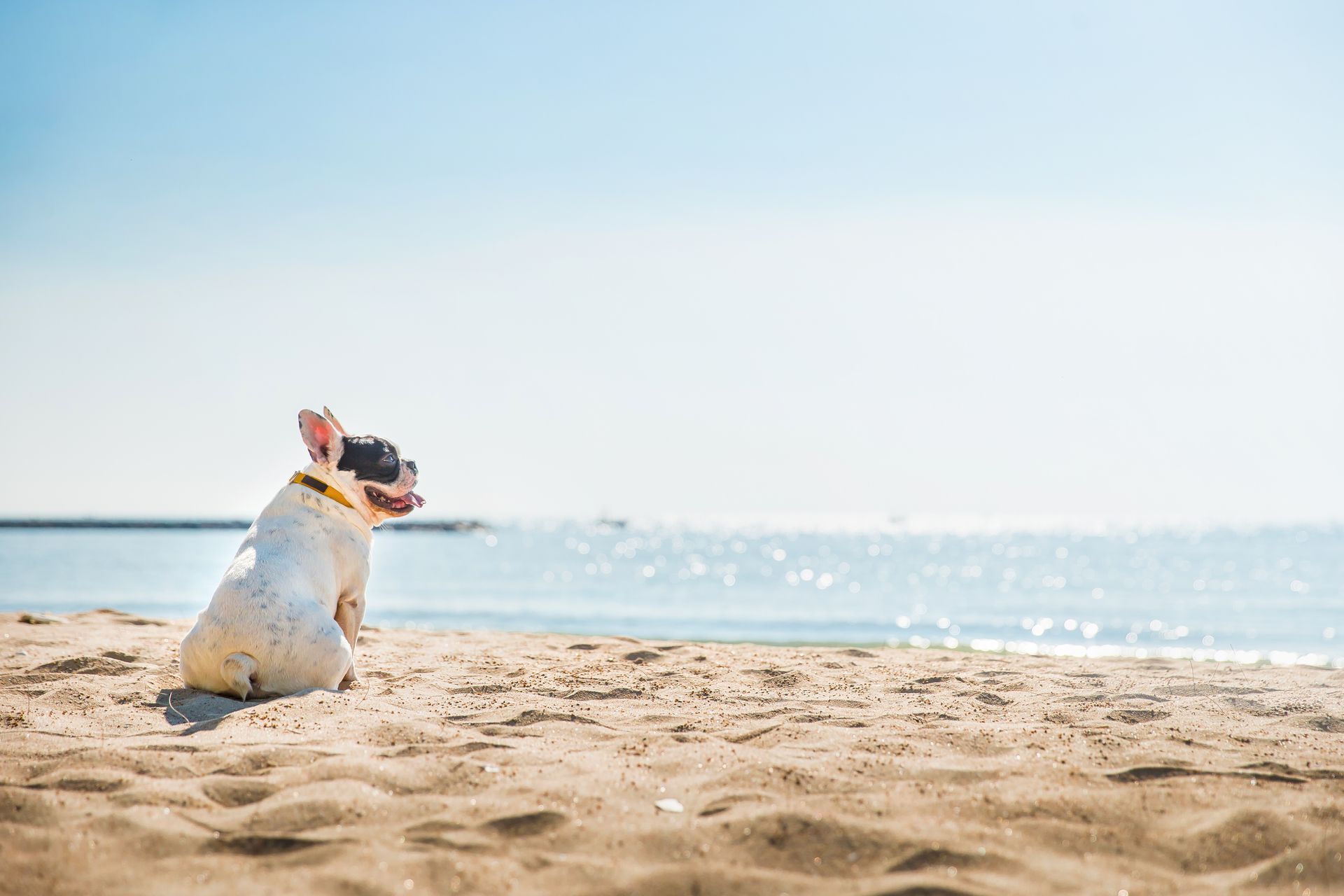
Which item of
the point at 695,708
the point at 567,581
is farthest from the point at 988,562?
the point at 695,708

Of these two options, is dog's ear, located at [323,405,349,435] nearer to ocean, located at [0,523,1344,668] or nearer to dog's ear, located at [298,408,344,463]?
dog's ear, located at [298,408,344,463]

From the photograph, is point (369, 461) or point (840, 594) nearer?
point (369, 461)

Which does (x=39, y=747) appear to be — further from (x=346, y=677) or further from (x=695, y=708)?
(x=695, y=708)

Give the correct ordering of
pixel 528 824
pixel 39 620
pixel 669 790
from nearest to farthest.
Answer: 1. pixel 528 824
2. pixel 669 790
3. pixel 39 620

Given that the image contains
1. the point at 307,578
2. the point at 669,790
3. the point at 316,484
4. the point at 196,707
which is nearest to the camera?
the point at 669,790

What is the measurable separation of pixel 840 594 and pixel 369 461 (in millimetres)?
24184

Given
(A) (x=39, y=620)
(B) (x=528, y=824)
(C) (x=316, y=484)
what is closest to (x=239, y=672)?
(C) (x=316, y=484)

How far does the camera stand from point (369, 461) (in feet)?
19.1

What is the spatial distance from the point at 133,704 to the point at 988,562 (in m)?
46.1

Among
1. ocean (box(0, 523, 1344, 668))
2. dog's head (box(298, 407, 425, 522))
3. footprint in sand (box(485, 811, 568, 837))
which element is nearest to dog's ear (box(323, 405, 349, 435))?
dog's head (box(298, 407, 425, 522))

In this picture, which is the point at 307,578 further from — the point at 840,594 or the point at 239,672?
the point at 840,594

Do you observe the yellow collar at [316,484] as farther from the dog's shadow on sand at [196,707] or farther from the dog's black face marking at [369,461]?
the dog's shadow on sand at [196,707]

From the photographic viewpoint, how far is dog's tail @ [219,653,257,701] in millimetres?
4855

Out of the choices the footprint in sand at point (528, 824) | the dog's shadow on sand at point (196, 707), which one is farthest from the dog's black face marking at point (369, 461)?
the footprint in sand at point (528, 824)
